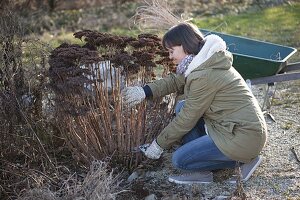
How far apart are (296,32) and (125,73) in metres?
6.63

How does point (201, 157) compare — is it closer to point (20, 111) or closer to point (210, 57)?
point (210, 57)

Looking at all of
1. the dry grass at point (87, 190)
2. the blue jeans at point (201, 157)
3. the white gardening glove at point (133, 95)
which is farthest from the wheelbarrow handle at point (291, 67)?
the dry grass at point (87, 190)

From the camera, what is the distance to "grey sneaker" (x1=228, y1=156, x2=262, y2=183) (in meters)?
4.11

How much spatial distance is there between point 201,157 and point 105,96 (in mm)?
841

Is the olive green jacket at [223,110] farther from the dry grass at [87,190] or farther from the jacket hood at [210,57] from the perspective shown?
the dry grass at [87,190]

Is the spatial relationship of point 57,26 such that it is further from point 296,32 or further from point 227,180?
point 227,180

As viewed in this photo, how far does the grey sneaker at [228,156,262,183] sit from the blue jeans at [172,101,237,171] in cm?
9

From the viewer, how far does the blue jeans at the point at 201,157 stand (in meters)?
3.95

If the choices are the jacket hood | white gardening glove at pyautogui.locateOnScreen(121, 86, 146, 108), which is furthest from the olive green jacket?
white gardening glove at pyautogui.locateOnScreen(121, 86, 146, 108)

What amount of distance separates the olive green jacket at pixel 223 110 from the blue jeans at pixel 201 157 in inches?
3.2

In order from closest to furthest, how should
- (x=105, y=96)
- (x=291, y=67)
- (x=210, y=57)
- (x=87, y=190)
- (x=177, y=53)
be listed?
(x=87, y=190) → (x=210, y=57) → (x=177, y=53) → (x=105, y=96) → (x=291, y=67)

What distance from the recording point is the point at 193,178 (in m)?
4.13

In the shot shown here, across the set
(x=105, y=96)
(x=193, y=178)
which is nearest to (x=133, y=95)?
(x=105, y=96)

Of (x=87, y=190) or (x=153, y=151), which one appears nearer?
(x=87, y=190)
